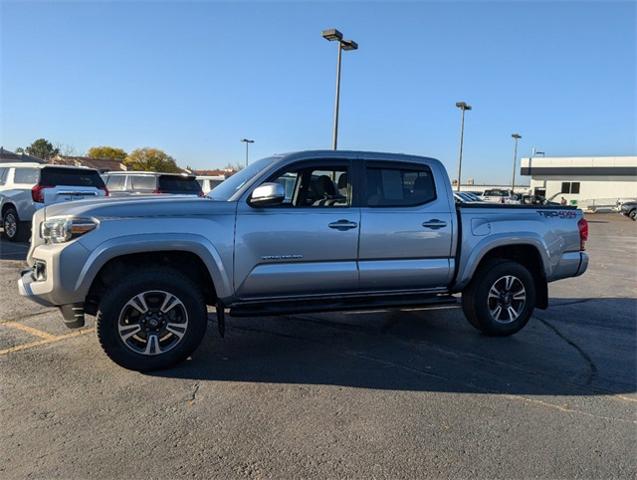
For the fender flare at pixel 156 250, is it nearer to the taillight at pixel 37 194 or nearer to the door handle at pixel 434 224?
the door handle at pixel 434 224

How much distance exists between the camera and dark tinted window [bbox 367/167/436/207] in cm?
511

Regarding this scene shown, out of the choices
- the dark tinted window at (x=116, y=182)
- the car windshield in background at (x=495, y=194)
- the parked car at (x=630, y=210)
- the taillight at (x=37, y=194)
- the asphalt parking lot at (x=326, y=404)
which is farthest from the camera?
the car windshield in background at (x=495, y=194)

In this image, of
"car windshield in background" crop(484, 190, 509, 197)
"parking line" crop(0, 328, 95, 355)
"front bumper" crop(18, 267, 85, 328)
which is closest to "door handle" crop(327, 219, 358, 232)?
"front bumper" crop(18, 267, 85, 328)

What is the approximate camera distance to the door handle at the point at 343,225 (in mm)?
4754

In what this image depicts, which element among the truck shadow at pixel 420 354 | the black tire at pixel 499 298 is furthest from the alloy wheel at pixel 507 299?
the truck shadow at pixel 420 354

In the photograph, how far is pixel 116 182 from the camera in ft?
58.5

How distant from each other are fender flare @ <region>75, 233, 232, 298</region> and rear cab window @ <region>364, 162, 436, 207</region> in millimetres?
1625

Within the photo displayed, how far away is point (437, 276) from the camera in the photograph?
527 centimetres

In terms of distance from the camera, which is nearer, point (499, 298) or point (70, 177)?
point (499, 298)

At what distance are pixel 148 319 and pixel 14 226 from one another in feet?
30.6

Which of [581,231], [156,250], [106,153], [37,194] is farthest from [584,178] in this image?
[106,153]

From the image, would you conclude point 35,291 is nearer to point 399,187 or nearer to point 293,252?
point 293,252

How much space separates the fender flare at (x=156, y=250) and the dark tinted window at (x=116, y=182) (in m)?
14.2

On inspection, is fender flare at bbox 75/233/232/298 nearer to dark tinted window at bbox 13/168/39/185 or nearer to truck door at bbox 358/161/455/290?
truck door at bbox 358/161/455/290
